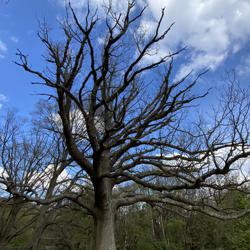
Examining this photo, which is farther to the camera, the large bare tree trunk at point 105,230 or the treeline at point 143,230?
the treeline at point 143,230

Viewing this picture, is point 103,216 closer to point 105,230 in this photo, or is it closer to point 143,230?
point 105,230

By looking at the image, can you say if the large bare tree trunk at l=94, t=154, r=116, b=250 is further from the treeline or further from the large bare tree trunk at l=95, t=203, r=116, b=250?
the treeline

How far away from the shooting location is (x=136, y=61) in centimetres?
834

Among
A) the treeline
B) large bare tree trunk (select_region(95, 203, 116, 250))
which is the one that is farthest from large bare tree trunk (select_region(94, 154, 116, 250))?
the treeline

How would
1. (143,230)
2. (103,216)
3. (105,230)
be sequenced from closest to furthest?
(105,230)
(103,216)
(143,230)

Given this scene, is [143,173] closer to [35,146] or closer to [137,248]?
[35,146]

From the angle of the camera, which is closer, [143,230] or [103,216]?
[103,216]

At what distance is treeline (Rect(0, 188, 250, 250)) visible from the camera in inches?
565

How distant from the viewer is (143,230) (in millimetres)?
28422

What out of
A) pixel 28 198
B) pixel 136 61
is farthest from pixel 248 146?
pixel 28 198

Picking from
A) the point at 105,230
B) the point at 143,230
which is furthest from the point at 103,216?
the point at 143,230

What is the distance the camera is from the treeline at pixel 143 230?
47.1 ft

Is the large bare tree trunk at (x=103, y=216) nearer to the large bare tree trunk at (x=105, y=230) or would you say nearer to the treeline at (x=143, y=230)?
the large bare tree trunk at (x=105, y=230)

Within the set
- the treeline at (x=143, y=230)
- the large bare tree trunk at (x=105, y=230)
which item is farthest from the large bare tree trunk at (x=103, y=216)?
the treeline at (x=143, y=230)
